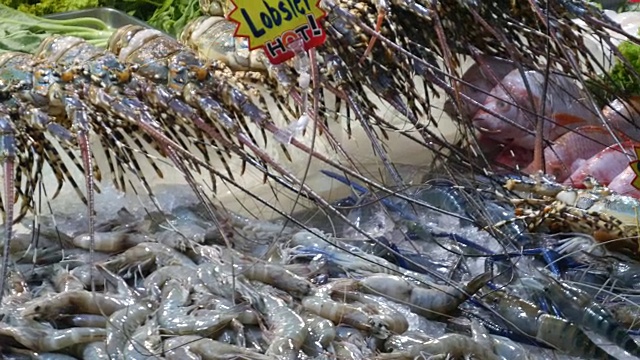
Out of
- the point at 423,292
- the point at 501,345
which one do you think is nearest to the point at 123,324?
the point at 423,292

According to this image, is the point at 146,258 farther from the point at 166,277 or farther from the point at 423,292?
the point at 423,292

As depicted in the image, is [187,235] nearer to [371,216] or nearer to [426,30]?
[371,216]

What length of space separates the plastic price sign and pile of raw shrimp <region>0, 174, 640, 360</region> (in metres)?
0.41

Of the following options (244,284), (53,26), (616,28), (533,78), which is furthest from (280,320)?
(53,26)

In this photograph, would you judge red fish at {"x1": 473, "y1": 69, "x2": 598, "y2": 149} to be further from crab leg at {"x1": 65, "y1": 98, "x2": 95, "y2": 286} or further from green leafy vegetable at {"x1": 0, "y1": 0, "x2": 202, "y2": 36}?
green leafy vegetable at {"x1": 0, "y1": 0, "x2": 202, "y2": 36}

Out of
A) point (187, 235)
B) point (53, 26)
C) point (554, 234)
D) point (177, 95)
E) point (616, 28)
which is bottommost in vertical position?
point (554, 234)

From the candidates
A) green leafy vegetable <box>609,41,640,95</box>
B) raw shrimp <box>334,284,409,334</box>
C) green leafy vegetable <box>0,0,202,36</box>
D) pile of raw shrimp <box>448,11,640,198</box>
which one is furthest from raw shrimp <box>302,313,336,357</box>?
green leafy vegetable <box>0,0,202,36</box>

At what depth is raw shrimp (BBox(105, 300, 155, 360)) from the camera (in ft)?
6.36

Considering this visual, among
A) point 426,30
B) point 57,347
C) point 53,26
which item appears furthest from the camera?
point 53,26

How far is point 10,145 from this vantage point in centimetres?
210

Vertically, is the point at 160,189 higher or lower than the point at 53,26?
lower

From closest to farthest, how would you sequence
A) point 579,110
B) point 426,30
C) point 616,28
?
point 616,28 → point 426,30 → point 579,110

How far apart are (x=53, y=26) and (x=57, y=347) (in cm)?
227

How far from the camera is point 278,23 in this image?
1981mm
